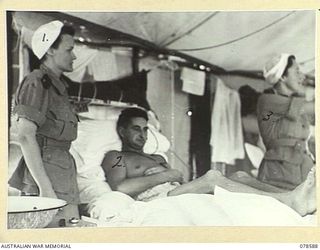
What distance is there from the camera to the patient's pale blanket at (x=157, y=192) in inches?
32.6

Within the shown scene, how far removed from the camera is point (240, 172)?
841 millimetres

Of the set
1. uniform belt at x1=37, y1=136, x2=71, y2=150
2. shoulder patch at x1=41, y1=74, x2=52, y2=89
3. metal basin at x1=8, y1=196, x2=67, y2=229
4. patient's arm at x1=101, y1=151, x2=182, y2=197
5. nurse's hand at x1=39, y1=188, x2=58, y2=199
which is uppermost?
shoulder patch at x1=41, y1=74, x2=52, y2=89

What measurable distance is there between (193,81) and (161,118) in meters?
0.07

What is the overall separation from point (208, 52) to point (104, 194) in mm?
261

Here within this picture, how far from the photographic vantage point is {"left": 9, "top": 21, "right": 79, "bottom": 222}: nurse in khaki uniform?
0.81m

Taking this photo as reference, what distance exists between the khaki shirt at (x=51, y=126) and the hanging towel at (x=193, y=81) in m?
0.17

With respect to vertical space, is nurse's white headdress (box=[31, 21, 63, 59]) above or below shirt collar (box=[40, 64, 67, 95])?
above

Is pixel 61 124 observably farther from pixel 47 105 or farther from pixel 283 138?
pixel 283 138

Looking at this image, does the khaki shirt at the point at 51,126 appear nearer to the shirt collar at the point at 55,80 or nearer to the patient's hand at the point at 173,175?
the shirt collar at the point at 55,80

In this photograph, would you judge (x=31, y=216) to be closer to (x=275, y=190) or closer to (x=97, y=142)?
(x=97, y=142)

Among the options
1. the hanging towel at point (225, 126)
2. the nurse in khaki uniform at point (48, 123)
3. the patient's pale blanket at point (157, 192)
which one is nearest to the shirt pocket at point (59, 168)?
the nurse in khaki uniform at point (48, 123)

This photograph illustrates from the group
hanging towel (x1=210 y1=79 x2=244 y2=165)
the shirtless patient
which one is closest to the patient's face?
the shirtless patient

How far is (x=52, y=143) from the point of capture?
816 millimetres

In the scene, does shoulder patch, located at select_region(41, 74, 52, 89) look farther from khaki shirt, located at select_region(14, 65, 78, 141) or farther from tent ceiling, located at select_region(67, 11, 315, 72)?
tent ceiling, located at select_region(67, 11, 315, 72)
